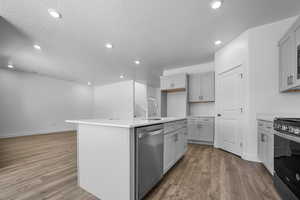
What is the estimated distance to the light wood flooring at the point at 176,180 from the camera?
59.4 inches

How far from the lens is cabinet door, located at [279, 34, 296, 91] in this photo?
1903 millimetres

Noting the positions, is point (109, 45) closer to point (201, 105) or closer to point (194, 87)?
point (194, 87)

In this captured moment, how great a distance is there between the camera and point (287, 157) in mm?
1253

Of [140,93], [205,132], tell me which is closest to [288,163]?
[205,132]

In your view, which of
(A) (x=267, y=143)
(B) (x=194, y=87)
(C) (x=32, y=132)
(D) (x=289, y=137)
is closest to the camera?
(D) (x=289, y=137)

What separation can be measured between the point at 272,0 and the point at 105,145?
3.18 m

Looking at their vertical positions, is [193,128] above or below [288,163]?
below

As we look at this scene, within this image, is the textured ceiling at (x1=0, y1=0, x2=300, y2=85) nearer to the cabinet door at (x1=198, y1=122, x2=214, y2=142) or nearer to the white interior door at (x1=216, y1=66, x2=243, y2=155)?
the white interior door at (x1=216, y1=66, x2=243, y2=155)

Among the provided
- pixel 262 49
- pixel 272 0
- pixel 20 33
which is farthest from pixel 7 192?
pixel 262 49

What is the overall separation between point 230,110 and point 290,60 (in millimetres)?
1403

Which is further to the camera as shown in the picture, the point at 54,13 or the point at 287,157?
the point at 54,13

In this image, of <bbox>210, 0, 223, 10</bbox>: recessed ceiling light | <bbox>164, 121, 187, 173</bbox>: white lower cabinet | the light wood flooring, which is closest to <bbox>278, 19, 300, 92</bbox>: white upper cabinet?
<bbox>210, 0, 223, 10</bbox>: recessed ceiling light

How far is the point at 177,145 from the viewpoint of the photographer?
2.34 metres

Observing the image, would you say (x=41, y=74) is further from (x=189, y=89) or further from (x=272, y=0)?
(x=272, y=0)
